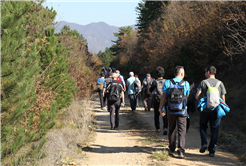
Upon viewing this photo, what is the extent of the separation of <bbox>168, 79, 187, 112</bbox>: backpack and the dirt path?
3.88ft

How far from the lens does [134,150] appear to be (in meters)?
6.07

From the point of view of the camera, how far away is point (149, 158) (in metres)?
5.32

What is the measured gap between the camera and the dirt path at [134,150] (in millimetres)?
5043

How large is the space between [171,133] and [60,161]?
2.74m

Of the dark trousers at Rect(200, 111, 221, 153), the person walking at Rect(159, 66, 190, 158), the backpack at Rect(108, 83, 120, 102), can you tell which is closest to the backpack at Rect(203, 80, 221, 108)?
the dark trousers at Rect(200, 111, 221, 153)

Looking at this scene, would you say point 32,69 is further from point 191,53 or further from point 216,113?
point 191,53

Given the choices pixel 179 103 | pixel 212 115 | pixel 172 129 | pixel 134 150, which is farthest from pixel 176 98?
pixel 134 150

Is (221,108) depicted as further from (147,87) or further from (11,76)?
(147,87)

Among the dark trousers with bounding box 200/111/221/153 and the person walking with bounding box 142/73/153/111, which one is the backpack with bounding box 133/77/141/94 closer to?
the person walking with bounding box 142/73/153/111

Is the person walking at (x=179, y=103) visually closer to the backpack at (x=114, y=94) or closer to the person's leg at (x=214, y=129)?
the person's leg at (x=214, y=129)

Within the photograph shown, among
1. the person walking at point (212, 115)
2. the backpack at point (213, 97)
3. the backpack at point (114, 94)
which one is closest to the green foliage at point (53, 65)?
the backpack at point (114, 94)

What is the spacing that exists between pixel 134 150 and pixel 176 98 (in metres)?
2.01

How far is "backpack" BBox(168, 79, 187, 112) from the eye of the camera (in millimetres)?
5027

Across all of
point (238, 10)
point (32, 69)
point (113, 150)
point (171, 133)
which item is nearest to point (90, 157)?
point (113, 150)
